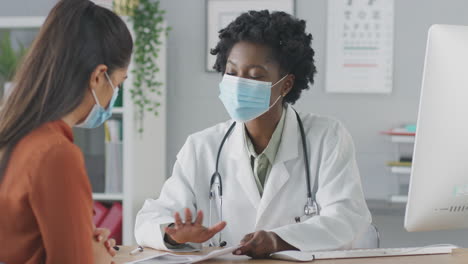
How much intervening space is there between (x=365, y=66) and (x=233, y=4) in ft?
2.52

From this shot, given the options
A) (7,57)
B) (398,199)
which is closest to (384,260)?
(398,199)

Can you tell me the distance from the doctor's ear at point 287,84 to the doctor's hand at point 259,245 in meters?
0.62

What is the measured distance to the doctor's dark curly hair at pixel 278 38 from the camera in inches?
78.4

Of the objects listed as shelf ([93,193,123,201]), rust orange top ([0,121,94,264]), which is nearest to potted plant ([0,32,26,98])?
shelf ([93,193,123,201])

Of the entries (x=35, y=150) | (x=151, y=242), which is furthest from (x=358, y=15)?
(x=35, y=150)

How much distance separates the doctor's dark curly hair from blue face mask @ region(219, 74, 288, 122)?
A: 12 centimetres

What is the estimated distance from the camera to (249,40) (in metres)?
1.99

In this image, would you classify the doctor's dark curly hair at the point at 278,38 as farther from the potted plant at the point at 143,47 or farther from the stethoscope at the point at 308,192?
the potted plant at the point at 143,47

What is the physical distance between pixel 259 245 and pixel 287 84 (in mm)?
700

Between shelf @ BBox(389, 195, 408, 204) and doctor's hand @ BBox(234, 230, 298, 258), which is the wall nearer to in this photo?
shelf @ BBox(389, 195, 408, 204)

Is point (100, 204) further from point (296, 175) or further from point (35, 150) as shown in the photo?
point (35, 150)

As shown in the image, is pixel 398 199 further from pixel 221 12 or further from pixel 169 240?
pixel 169 240

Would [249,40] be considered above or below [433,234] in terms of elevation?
above

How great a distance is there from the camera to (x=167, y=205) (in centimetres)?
190
